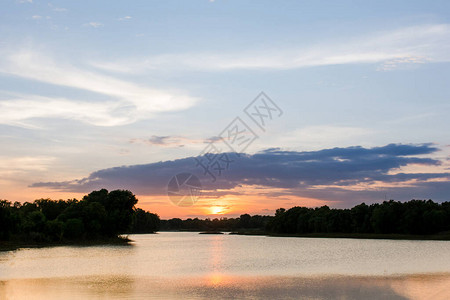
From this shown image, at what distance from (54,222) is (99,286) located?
86.8 m

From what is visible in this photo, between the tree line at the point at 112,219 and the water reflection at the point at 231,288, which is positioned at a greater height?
the tree line at the point at 112,219

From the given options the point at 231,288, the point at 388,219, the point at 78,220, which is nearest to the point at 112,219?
the point at 78,220

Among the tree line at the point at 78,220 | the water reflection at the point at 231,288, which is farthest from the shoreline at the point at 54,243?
the water reflection at the point at 231,288

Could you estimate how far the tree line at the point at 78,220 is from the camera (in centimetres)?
10112

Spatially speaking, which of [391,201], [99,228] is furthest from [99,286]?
[391,201]

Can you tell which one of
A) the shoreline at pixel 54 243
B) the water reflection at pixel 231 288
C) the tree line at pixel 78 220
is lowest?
the shoreline at pixel 54 243

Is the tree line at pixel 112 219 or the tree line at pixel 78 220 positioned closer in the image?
the tree line at pixel 78 220

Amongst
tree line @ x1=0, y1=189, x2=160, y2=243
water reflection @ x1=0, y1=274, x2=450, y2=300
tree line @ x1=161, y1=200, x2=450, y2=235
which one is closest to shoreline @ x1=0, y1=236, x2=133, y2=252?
tree line @ x1=0, y1=189, x2=160, y2=243

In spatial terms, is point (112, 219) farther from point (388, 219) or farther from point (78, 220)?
point (388, 219)

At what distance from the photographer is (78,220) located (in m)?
123

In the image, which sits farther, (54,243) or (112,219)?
(112,219)

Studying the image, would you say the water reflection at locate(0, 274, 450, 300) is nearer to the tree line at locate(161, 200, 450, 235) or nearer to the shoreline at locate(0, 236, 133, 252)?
the shoreline at locate(0, 236, 133, 252)

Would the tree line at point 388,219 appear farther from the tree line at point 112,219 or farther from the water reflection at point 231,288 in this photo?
the water reflection at point 231,288

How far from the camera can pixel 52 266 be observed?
183 ft
